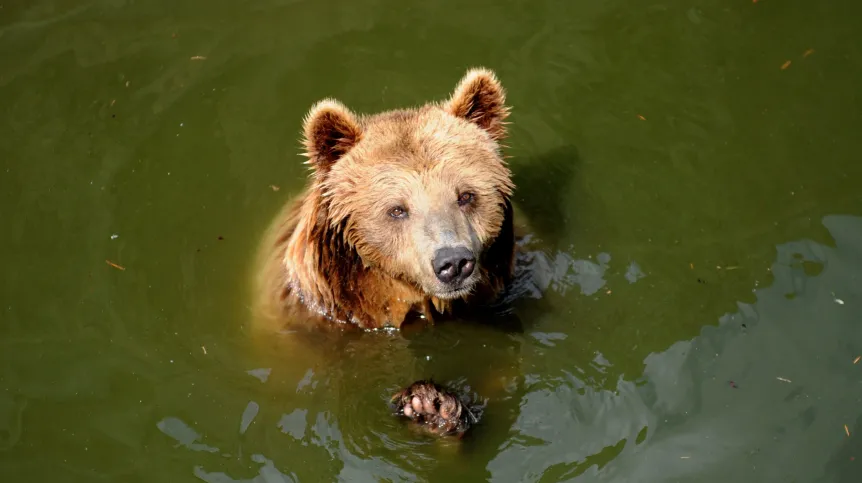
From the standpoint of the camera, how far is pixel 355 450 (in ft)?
17.2

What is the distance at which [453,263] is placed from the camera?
187 inches

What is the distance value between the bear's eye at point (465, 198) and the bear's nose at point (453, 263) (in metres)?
0.43

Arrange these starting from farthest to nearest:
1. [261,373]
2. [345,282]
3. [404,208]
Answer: [261,373] < [345,282] < [404,208]

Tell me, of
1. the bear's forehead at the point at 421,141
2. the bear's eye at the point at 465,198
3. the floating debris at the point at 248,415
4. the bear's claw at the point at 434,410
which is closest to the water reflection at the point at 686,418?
the floating debris at the point at 248,415

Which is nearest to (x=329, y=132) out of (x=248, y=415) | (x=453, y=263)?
(x=453, y=263)

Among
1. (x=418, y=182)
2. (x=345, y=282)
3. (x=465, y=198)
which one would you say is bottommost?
(x=345, y=282)

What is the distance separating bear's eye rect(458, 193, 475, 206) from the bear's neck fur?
39cm

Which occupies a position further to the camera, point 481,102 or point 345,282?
point 345,282

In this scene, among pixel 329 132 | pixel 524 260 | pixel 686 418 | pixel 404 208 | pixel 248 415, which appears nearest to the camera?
pixel 404 208

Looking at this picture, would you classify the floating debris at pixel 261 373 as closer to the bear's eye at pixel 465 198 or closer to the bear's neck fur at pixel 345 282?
the bear's neck fur at pixel 345 282

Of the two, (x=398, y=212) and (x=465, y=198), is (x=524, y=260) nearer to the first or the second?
(x=465, y=198)

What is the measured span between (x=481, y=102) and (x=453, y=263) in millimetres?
1163

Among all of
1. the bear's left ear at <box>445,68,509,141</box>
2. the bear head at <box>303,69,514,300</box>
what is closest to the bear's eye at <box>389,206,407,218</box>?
the bear head at <box>303,69,514,300</box>

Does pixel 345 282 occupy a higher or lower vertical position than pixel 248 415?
higher
